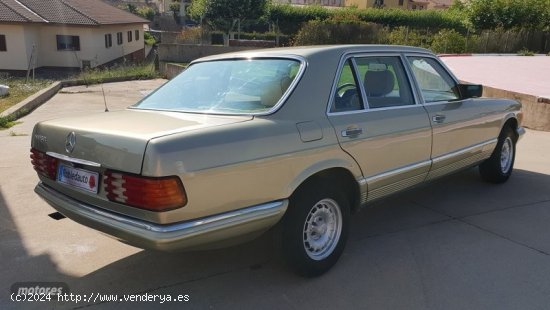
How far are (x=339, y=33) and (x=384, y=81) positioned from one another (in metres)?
25.6

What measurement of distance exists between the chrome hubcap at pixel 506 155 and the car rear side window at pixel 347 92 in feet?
9.17

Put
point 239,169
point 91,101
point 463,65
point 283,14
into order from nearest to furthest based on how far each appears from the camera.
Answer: point 239,169 < point 91,101 < point 463,65 < point 283,14

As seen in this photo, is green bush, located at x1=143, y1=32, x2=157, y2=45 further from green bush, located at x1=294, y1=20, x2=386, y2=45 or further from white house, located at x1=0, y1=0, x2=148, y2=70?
green bush, located at x1=294, y1=20, x2=386, y2=45

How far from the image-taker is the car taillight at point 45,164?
3.30 m

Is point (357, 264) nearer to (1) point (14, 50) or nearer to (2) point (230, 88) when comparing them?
(2) point (230, 88)

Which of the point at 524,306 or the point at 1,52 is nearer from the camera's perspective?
the point at 524,306

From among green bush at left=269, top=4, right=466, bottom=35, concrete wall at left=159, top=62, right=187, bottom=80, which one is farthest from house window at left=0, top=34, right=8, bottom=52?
green bush at left=269, top=4, right=466, bottom=35

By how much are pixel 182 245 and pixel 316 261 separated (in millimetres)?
1102

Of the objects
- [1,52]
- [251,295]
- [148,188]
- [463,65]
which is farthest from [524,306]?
[1,52]

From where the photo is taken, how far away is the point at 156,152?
2.61 meters

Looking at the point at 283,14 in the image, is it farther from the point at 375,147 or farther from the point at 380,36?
the point at 375,147

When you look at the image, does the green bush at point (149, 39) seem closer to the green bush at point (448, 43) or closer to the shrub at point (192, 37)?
the shrub at point (192, 37)

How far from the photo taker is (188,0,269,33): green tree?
33662 millimetres

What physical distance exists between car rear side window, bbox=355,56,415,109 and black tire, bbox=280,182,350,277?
87 cm
